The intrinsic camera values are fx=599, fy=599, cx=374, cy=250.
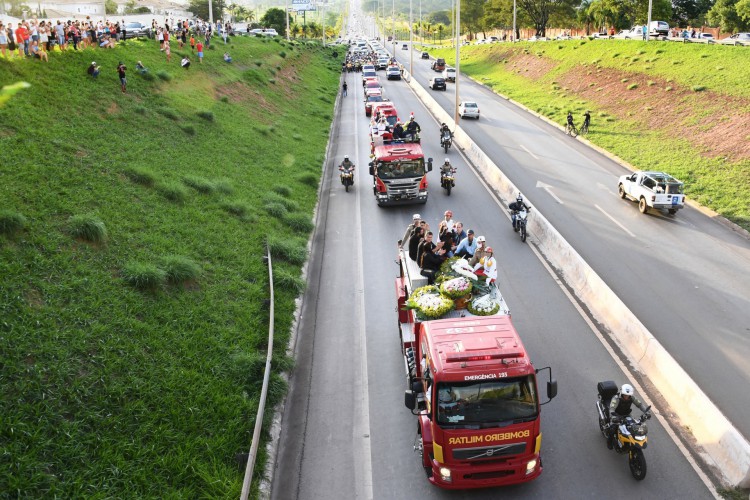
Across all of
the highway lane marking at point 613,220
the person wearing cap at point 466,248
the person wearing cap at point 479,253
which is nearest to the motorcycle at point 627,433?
the person wearing cap at point 479,253

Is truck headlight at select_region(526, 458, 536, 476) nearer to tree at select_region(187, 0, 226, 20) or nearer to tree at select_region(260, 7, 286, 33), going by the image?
tree at select_region(187, 0, 226, 20)

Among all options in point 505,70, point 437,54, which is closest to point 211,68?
point 505,70

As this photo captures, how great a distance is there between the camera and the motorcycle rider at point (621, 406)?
9602mm

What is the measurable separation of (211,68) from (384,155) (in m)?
19.9

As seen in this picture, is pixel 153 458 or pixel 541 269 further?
pixel 541 269

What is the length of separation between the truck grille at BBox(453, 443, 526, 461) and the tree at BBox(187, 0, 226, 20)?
4095 inches

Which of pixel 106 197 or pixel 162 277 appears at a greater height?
pixel 106 197

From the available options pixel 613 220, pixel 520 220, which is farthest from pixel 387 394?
pixel 613 220

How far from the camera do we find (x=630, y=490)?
935 centimetres

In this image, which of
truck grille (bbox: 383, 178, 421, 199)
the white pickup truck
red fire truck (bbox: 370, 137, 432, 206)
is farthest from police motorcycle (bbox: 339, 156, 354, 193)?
the white pickup truck

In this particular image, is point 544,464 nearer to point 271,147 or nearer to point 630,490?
point 630,490

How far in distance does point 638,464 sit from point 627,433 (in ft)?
1.58

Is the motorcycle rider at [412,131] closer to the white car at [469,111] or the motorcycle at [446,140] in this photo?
the motorcycle at [446,140]

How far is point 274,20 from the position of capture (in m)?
119
